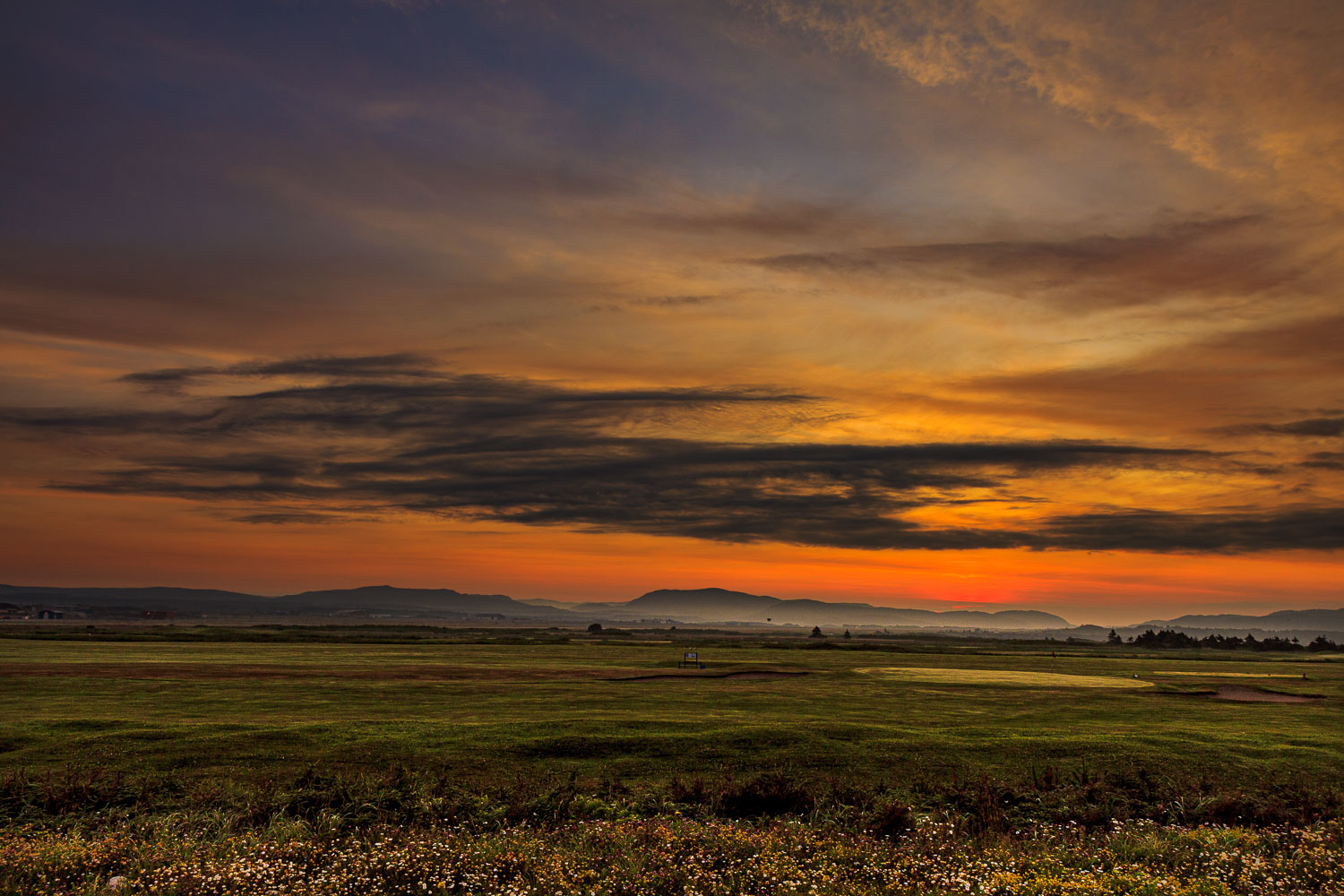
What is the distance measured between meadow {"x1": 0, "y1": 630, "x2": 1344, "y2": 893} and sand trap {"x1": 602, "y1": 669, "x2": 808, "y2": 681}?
9489 mm

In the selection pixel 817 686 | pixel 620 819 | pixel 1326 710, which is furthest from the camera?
pixel 817 686

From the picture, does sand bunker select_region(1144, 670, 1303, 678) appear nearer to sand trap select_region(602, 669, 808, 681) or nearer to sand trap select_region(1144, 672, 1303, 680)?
sand trap select_region(1144, 672, 1303, 680)

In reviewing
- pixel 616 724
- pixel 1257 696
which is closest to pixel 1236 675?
pixel 1257 696

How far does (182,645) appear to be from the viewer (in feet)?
318

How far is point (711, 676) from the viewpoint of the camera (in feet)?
222

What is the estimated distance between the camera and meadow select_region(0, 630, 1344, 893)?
16.2 meters

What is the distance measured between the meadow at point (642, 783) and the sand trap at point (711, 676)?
31.1 ft

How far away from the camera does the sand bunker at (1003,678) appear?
6253 cm

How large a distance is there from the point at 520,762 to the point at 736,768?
742cm

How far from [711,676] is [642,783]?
143ft

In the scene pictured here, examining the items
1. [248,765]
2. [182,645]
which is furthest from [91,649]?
[248,765]

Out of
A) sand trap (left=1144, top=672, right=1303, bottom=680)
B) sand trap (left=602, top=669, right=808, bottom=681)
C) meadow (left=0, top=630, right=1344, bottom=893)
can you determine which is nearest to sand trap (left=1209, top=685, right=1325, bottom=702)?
meadow (left=0, top=630, right=1344, bottom=893)

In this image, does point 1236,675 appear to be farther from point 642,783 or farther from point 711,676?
point 642,783

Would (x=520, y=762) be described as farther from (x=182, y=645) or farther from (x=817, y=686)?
(x=182, y=645)
